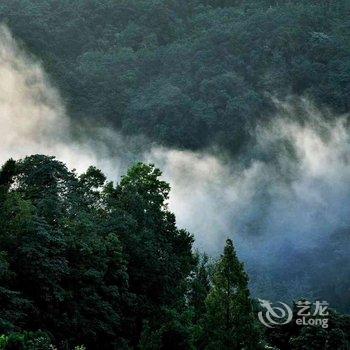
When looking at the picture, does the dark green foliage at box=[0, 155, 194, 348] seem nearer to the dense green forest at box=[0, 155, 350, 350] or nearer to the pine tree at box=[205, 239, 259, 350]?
the dense green forest at box=[0, 155, 350, 350]

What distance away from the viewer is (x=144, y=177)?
58.9 m

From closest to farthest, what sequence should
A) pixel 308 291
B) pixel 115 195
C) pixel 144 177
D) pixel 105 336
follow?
pixel 105 336
pixel 115 195
pixel 144 177
pixel 308 291

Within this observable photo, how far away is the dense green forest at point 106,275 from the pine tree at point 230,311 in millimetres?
54

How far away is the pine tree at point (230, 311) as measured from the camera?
30672mm

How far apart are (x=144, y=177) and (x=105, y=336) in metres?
21.3

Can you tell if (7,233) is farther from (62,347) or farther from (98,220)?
(98,220)

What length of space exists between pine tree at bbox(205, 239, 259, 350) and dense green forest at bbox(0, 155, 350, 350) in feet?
0.18

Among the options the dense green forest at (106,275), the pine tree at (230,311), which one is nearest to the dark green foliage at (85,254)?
the dense green forest at (106,275)

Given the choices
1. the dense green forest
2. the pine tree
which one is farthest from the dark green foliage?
the pine tree

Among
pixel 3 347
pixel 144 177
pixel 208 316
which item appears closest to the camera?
pixel 3 347

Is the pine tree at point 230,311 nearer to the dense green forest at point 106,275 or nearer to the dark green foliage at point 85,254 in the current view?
the dense green forest at point 106,275

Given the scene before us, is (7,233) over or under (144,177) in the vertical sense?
under

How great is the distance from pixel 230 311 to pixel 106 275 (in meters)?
13.7

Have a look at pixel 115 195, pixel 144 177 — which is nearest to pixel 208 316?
pixel 115 195
